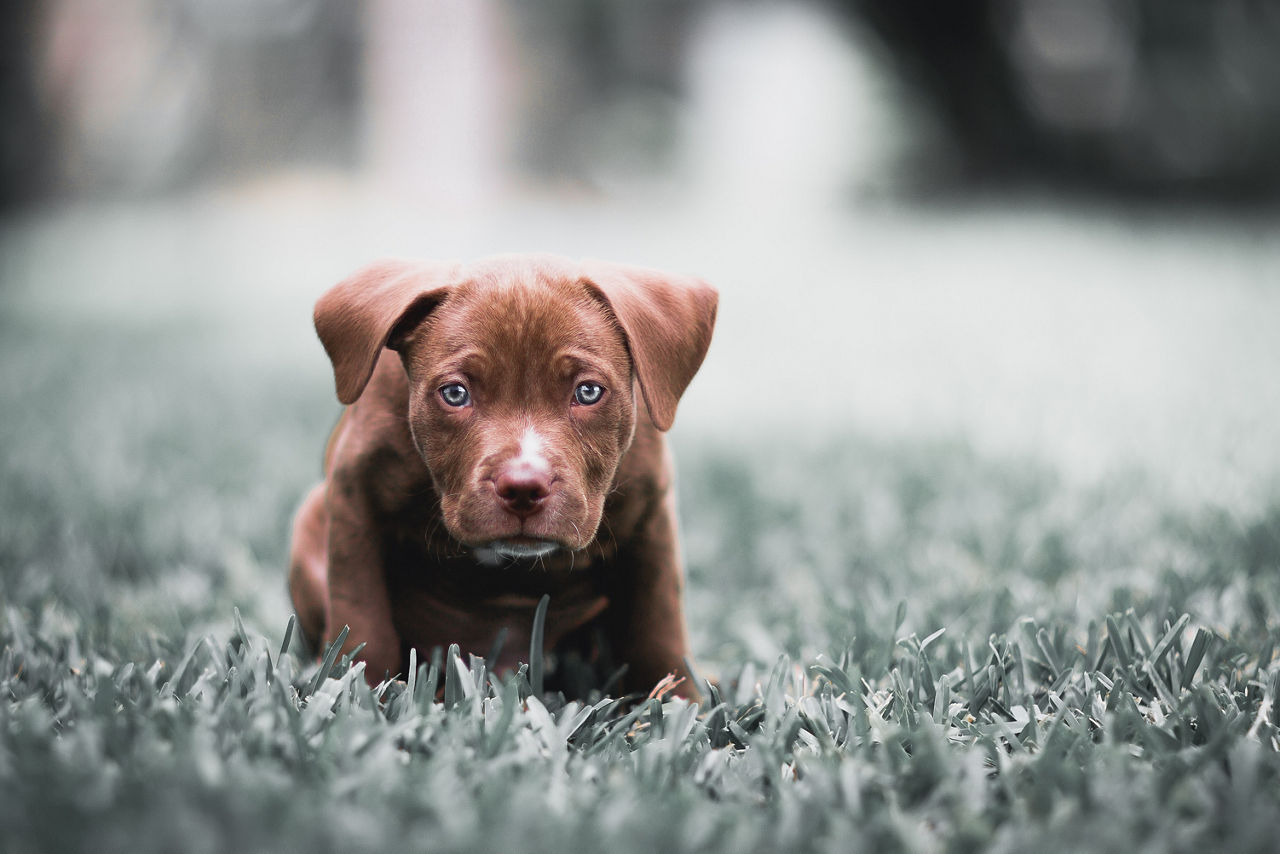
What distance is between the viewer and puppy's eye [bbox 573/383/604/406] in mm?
2244

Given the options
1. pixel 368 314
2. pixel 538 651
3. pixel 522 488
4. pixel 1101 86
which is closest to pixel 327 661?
pixel 538 651

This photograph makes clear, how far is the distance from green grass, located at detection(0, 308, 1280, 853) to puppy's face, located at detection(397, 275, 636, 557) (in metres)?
0.39

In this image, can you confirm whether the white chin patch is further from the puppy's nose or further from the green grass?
the green grass

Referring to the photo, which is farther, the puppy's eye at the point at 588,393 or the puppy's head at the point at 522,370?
the puppy's eye at the point at 588,393

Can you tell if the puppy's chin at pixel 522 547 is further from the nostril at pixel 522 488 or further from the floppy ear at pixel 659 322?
the floppy ear at pixel 659 322

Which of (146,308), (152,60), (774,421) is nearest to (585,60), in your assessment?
(152,60)

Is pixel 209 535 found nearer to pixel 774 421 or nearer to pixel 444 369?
pixel 444 369

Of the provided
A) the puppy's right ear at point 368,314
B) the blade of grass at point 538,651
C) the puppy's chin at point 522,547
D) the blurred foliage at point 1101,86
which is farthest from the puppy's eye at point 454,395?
the blurred foliage at point 1101,86

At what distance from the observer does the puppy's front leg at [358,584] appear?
243 centimetres

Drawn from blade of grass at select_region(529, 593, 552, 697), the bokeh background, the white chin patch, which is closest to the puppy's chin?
the white chin patch

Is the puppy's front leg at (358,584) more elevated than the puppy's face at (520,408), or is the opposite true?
the puppy's face at (520,408)

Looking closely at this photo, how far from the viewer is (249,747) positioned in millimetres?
1998

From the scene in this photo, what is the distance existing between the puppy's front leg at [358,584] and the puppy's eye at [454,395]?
386 mm

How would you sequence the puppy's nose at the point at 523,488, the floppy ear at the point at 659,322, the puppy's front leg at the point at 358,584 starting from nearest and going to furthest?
the puppy's nose at the point at 523,488
the floppy ear at the point at 659,322
the puppy's front leg at the point at 358,584
